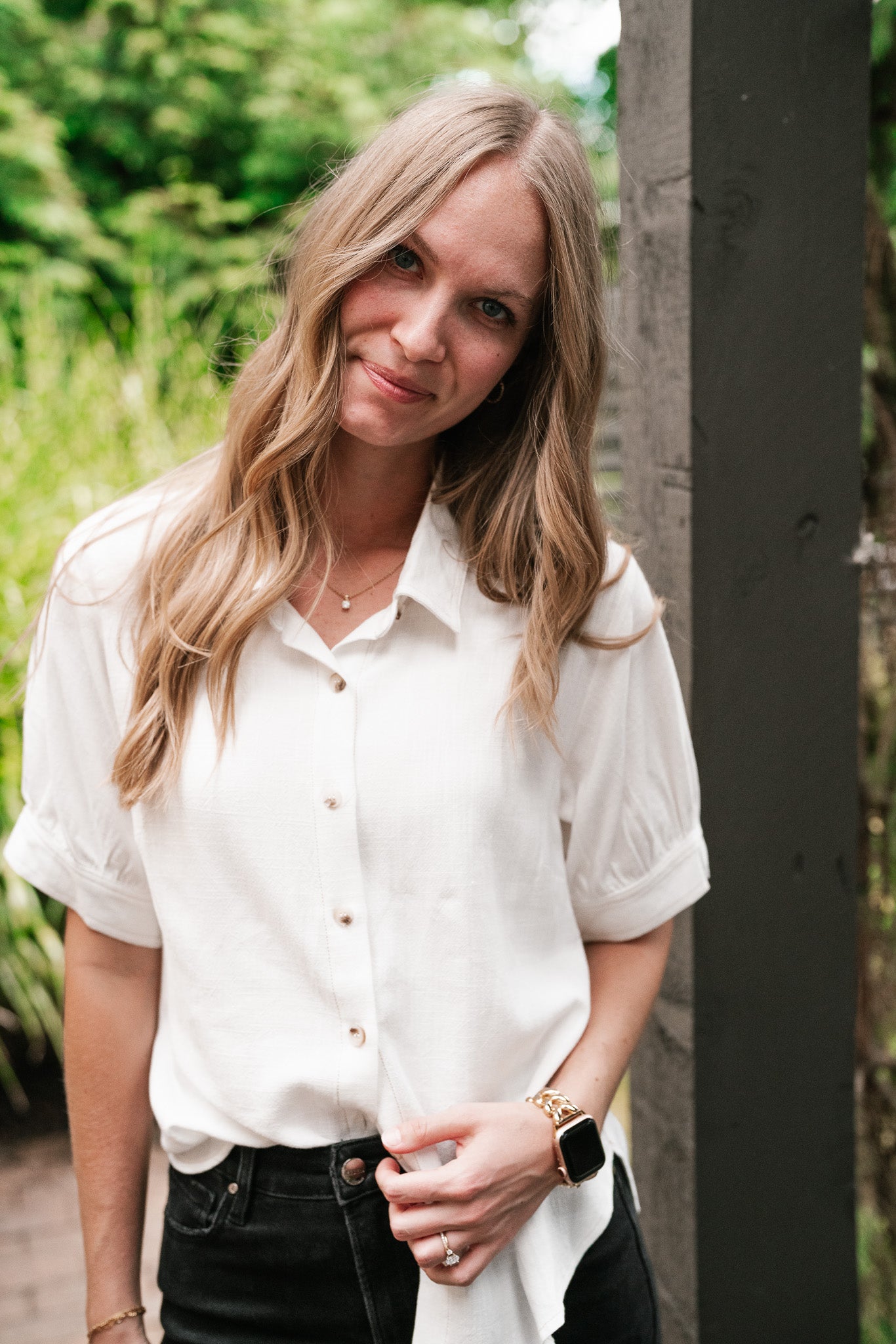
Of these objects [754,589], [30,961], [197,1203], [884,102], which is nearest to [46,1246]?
[30,961]

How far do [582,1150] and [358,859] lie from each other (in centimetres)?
37

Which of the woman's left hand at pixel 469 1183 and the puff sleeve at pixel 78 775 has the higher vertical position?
the puff sleeve at pixel 78 775

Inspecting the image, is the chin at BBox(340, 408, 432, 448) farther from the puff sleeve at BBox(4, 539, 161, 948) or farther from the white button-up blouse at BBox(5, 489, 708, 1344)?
the puff sleeve at BBox(4, 539, 161, 948)

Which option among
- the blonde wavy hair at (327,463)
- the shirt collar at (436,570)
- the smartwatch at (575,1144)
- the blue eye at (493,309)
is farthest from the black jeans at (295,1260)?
the blue eye at (493,309)

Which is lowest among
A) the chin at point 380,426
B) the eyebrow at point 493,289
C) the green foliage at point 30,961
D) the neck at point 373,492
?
the green foliage at point 30,961

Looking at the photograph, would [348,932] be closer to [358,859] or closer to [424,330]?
[358,859]

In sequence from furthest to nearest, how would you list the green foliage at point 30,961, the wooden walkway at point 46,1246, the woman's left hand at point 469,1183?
the green foliage at point 30,961 → the wooden walkway at point 46,1246 → the woman's left hand at point 469,1183

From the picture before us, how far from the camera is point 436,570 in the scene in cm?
127

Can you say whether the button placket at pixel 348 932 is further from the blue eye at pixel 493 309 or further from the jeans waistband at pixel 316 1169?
the blue eye at pixel 493 309

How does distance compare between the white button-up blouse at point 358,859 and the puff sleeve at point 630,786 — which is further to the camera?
the puff sleeve at point 630,786

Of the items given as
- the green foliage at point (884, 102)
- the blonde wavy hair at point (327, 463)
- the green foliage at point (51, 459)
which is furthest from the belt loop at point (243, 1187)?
the green foliage at point (884, 102)

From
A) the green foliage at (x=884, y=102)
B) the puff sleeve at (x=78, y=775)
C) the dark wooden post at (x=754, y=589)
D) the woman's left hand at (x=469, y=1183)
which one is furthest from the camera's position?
the green foliage at (x=884, y=102)

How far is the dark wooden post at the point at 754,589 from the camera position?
4.75 feet

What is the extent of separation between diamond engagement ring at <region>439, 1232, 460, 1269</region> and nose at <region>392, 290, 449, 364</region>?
85 centimetres
